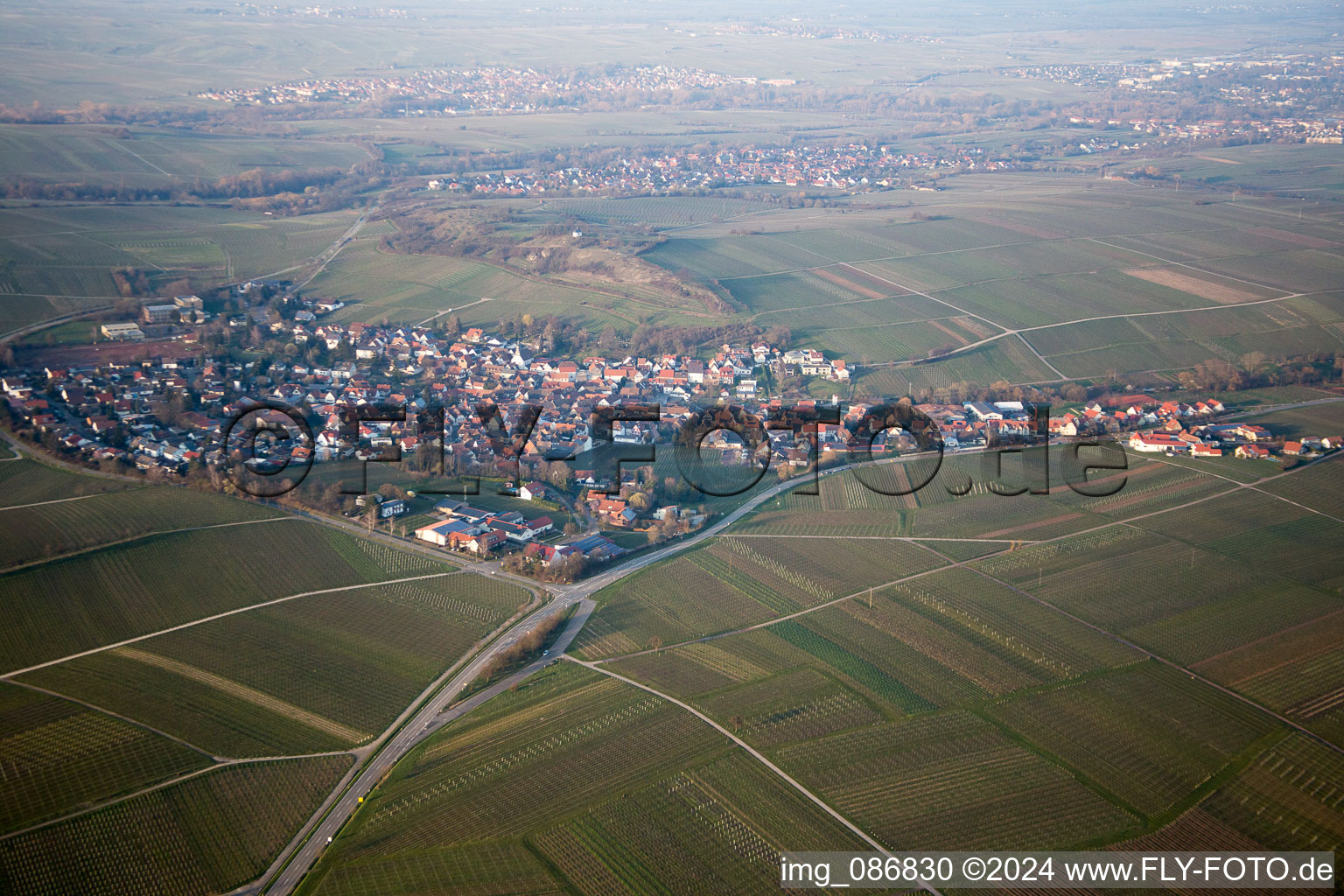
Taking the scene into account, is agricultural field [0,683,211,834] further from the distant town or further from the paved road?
the distant town

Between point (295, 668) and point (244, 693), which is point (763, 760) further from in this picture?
point (244, 693)

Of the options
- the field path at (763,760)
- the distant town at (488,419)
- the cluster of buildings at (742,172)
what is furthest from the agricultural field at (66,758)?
the cluster of buildings at (742,172)

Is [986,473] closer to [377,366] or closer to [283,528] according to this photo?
[283,528]

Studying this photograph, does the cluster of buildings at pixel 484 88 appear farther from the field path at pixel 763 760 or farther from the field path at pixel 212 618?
the field path at pixel 763 760

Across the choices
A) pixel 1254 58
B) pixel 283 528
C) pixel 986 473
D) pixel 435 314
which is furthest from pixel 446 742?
pixel 1254 58

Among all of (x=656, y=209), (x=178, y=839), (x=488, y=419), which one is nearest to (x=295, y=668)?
(x=178, y=839)

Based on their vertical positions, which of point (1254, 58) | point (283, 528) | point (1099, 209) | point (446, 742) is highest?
point (1254, 58)

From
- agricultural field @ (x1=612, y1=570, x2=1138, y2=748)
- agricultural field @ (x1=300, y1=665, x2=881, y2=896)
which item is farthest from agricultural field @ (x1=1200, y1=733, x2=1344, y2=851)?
agricultural field @ (x1=300, y1=665, x2=881, y2=896)
